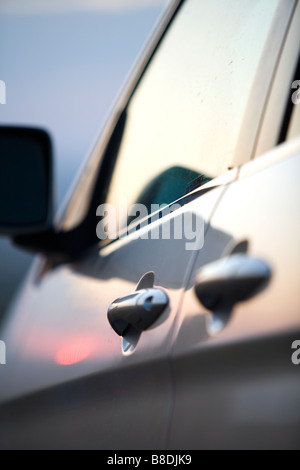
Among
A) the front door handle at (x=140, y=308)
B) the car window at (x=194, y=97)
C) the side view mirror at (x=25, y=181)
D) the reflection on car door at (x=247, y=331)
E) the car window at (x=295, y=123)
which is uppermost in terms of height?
the side view mirror at (x=25, y=181)

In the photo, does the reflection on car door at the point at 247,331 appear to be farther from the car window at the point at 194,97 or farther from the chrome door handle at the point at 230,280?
the car window at the point at 194,97

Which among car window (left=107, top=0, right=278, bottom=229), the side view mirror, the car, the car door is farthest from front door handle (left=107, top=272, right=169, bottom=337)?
the side view mirror

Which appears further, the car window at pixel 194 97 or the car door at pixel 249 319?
the car window at pixel 194 97

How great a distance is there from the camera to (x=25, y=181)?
98.6 inches

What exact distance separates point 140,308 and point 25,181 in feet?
4.38

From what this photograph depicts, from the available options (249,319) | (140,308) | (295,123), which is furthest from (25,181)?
(249,319)

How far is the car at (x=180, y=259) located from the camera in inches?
35.4

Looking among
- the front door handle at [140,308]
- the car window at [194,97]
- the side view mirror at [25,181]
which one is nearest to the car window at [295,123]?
the car window at [194,97]

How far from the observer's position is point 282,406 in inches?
32.8

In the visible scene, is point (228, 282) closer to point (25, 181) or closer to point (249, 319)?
Answer: point (249, 319)
